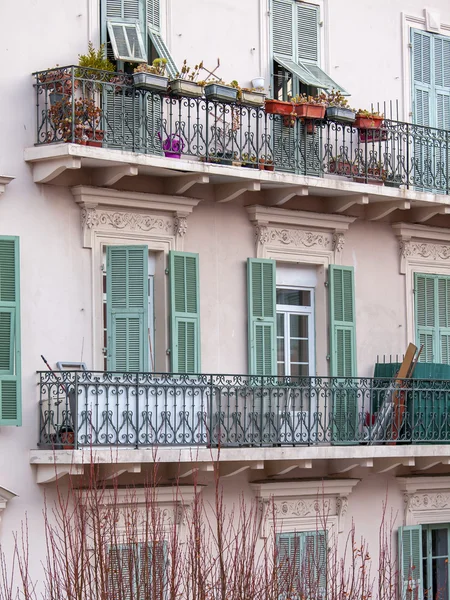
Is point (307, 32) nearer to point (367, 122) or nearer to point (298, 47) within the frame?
point (298, 47)

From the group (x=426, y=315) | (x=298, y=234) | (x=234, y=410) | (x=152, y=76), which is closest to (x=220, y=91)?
(x=152, y=76)

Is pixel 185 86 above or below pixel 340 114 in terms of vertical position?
above

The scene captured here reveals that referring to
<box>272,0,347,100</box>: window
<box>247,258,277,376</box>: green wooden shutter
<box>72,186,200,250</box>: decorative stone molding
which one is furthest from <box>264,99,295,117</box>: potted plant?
<box>247,258,277,376</box>: green wooden shutter

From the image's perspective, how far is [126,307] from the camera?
18359 millimetres

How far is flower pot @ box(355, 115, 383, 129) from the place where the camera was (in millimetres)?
20609

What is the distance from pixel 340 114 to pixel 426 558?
6.31m

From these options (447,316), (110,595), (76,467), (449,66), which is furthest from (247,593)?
(449,66)

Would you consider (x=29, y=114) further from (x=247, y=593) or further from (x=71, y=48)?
(x=247, y=593)

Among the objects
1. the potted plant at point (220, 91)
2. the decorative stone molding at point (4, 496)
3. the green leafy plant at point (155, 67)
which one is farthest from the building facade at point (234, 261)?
the green leafy plant at point (155, 67)

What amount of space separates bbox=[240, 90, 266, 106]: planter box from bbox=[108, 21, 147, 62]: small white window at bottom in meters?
1.46

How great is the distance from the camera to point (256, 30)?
66.9 ft

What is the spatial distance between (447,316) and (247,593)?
9.97 metres

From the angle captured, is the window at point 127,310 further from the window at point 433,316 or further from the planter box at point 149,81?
the window at point 433,316

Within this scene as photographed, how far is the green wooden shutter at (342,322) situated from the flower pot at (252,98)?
Result: 8.35 ft
